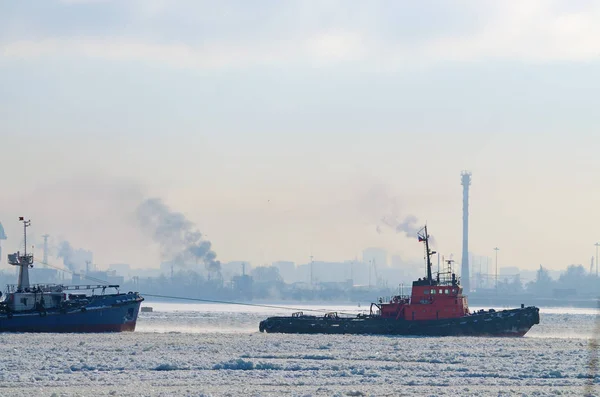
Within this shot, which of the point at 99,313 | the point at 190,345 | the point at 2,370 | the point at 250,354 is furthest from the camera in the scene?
the point at 99,313

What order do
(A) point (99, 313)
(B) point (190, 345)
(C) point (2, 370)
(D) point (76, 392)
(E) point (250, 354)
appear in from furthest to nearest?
1. (A) point (99, 313)
2. (B) point (190, 345)
3. (E) point (250, 354)
4. (C) point (2, 370)
5. (D) point (76, 392)

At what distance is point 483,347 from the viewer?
5416 centimetres

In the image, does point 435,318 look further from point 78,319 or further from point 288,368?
point 288,368

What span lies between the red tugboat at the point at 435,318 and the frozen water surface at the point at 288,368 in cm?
812

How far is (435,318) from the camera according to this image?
2653 inches

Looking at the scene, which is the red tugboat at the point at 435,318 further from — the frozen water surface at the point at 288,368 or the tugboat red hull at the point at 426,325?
the frozen water surface at the point at 288,368

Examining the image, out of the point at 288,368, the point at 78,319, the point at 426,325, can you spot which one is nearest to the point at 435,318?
the point at 426,325

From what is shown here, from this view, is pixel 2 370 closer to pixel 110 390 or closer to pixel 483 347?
pixel 110 390

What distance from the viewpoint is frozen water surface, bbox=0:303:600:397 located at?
1325 inches

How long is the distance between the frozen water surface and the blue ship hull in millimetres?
10960

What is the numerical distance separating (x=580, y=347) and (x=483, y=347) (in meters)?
6.74

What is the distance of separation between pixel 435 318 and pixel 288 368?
2899 cm

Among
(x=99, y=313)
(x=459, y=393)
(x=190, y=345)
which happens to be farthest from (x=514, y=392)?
(x=99, y=313)

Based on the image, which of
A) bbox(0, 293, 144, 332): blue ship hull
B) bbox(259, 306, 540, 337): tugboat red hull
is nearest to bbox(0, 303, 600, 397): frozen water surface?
bbox(259, 306, 540, 337): tugboat red hull
